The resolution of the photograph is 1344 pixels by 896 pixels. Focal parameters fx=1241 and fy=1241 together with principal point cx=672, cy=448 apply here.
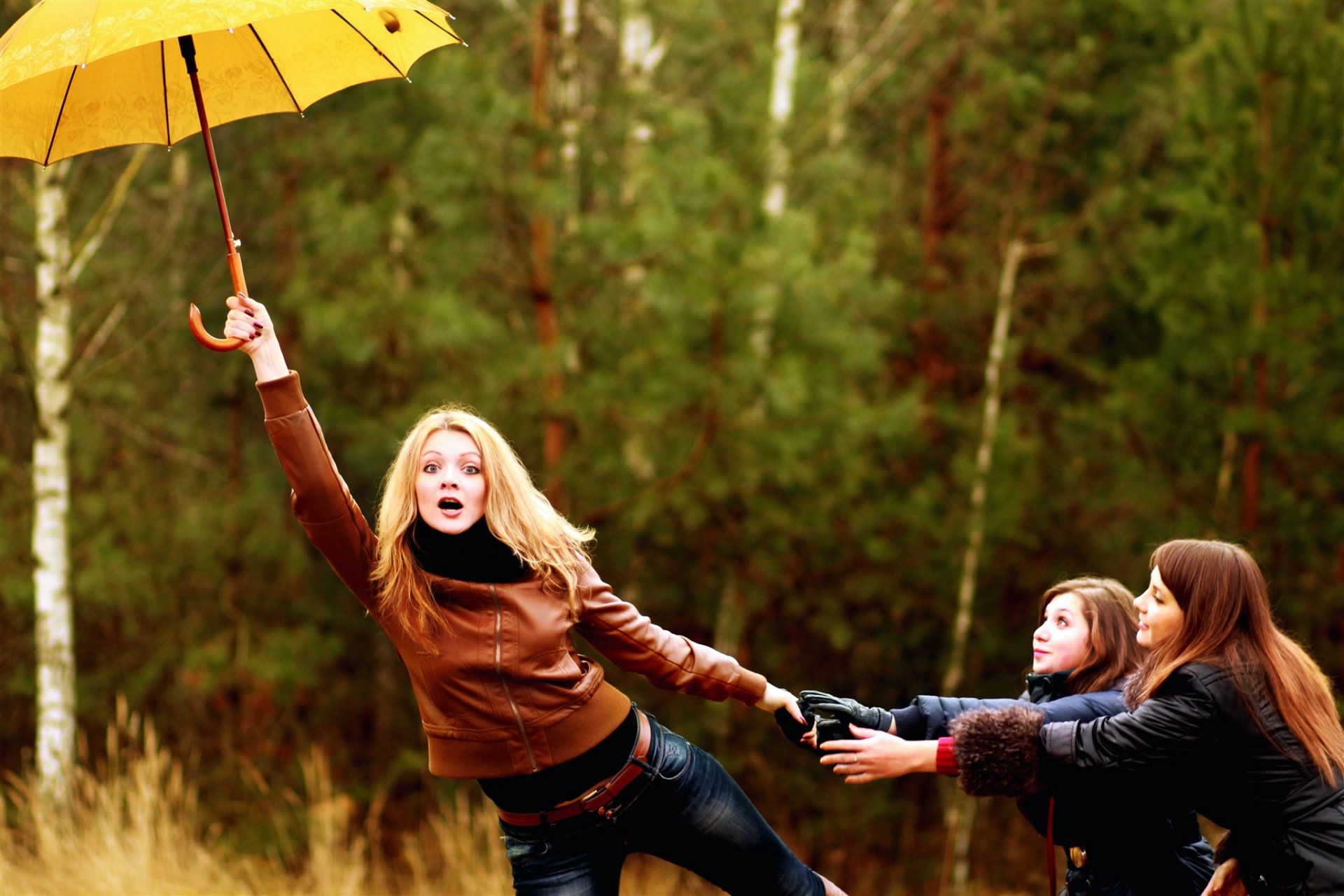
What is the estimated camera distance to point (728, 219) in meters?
7.22

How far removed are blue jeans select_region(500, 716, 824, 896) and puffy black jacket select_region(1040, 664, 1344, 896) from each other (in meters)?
0.67

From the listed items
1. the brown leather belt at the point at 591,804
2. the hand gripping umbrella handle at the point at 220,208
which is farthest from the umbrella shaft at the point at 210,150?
the brown leather belt at the point at 591,804

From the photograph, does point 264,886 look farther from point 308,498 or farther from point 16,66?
point 16,66

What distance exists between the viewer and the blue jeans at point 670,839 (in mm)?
2484

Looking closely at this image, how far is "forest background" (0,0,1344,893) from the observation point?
7.18 m

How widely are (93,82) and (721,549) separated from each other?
5714mm

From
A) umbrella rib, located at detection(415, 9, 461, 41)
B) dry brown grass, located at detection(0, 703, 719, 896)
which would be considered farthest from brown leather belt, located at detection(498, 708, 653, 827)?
dry brown grass, located at detection(0, 703, 719, 896)

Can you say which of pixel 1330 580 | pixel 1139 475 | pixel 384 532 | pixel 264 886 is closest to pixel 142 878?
pixel 264 886

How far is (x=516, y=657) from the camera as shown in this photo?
247 centimetres

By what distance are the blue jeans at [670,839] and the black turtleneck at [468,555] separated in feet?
1.57

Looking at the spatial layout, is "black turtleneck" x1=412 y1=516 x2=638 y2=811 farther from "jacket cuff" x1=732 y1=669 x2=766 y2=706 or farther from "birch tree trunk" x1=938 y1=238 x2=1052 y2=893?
"birch tree trunk" x1=938 y1=238 x2=1052 y2=893

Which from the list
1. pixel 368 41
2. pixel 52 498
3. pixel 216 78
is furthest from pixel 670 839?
pixel 52 498

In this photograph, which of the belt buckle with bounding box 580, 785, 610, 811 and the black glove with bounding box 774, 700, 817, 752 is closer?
the belt buckle with bounding box 580, 785, 610, 811

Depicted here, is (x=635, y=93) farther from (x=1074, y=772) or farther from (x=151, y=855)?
(x=1074, y=772)
